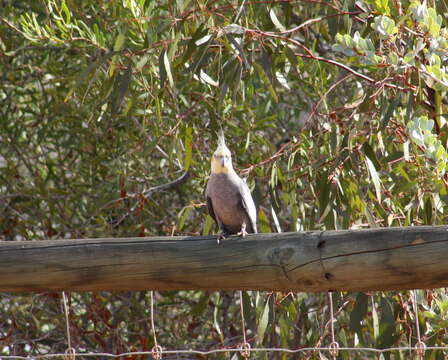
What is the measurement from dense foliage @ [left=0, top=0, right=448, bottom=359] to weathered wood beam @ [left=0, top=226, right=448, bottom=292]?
2.71 ft

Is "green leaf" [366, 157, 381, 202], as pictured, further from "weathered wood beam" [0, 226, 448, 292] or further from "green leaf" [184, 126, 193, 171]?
"weathered wood beam" [0, 226, 448, 292]

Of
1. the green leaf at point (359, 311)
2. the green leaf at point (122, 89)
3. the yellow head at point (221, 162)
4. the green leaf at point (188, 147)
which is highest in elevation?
the green leaf at point (122, 89)

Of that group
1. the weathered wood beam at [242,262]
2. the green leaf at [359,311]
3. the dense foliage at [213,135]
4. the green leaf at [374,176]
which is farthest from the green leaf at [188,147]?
the weathered wood beam at [242,262]

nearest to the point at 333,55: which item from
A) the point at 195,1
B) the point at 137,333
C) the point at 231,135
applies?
the point at 231,135

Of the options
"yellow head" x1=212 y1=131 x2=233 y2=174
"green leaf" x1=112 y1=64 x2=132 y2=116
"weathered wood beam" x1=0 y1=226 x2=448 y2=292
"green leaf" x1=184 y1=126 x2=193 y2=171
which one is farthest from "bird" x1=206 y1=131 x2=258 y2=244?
"weathered wood beam" x1=0 y1=226 x2=448 y2=292

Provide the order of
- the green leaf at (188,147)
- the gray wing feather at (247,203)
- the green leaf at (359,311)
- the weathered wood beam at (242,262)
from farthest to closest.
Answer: the green leaf at (188,147) < the gray wing feather at (247,203) < the green leaf at (359,311) < the weathered wood beam at (242,262)

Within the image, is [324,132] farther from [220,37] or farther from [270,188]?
[220,37]

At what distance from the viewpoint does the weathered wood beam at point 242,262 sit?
146 cm

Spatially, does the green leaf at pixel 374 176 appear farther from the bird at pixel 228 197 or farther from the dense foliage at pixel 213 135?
the bird at pixel 228 197

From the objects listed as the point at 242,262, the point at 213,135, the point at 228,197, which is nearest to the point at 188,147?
the point at 213,135

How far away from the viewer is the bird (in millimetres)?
2535

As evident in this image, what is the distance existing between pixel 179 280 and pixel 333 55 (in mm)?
2495

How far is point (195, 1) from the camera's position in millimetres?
2596

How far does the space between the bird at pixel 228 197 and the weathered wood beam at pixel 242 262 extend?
91cm
